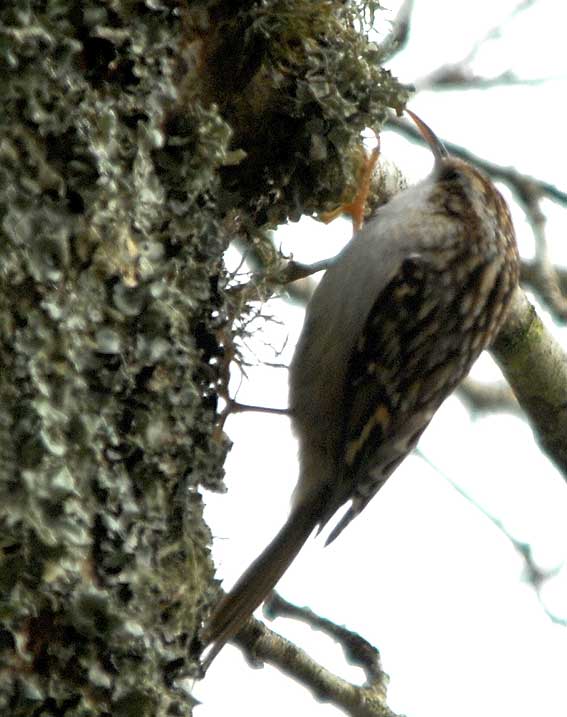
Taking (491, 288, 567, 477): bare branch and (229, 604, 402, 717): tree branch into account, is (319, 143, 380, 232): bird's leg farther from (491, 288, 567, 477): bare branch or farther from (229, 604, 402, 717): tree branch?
(229, 604, 402, 717): tree branch

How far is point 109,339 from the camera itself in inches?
50.5

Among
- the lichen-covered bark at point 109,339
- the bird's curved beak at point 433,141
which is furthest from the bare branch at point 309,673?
the bird's curved beak at point 433,141

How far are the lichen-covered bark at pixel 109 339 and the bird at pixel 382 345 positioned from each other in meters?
0.54

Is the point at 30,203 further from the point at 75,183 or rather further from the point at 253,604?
the point at 253,604

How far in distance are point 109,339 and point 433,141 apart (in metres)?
1.37

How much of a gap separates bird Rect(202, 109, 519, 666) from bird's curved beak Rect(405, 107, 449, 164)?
0.60ft

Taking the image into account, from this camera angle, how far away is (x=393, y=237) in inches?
87.0

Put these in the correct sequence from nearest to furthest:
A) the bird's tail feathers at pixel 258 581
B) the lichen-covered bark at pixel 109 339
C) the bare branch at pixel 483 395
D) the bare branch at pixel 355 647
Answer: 1. the lichen-covered bark at pixel 109 339
2. the bird's tail feathers at pixel 258 581
3. the bare branch at pixel 355 647
4. the bare branch at pixel 483 395

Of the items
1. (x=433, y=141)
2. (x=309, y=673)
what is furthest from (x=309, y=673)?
(x=433, y=141)

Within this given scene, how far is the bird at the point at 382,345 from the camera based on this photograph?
218 cm

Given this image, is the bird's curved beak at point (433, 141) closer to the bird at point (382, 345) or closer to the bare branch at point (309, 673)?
the bird at point (382, 345)

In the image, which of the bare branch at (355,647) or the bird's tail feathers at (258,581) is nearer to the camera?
the bird's tail feathers at (258,581)

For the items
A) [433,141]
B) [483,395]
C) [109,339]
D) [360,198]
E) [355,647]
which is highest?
[483,395]

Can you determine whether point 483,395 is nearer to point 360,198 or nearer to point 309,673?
point 360,198
